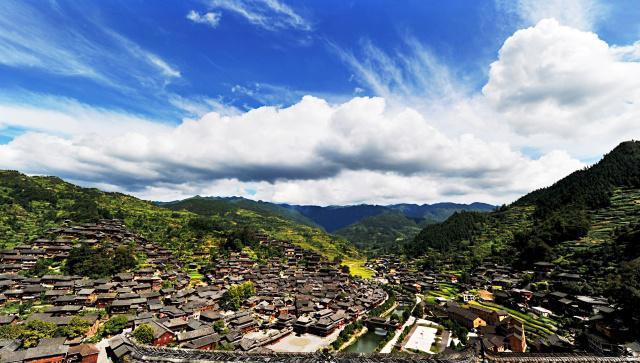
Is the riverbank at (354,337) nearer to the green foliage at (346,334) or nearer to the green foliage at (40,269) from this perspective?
the green foliage at (346,334)

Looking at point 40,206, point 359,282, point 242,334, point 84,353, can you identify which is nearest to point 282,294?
point 242,334

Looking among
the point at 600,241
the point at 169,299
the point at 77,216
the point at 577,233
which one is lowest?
the point at 169,299

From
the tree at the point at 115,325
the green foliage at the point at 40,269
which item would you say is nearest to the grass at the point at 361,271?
the tree at the point at 115,325

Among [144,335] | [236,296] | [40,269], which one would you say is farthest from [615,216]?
[40,269]

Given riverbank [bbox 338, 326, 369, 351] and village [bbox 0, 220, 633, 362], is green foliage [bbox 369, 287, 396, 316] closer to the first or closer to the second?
village [bbox 0, 220, 633, 362]

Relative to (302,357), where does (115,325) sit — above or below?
below

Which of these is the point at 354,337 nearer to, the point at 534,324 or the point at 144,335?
the point at 534,324

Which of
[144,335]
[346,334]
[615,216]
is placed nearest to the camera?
[144,335]
